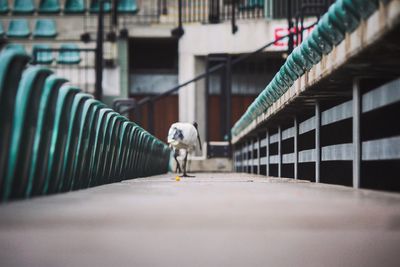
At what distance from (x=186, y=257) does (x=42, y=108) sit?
5.18ft

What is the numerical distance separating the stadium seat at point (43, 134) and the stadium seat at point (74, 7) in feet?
55.5

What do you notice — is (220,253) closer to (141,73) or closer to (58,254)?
(58,254)

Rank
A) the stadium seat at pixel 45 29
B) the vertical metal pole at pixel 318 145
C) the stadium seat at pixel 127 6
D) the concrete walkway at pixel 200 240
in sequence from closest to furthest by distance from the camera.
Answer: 1. the concrete walkway at pixel 200 240
2. the vertical metal pole at pixel 318 145
3. the stadium seat at pixel 45 29
4. the stadium seat at pixel 127 6

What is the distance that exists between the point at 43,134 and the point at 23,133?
1.01ft

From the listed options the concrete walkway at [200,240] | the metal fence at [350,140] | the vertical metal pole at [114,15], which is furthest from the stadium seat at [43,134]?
the vertical metal pole at [114,15]

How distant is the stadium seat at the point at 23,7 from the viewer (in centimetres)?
1933

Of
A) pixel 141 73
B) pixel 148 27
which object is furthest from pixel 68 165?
pixel 141 73

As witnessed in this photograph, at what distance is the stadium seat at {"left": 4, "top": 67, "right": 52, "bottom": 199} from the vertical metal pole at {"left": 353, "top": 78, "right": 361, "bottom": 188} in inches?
72.8

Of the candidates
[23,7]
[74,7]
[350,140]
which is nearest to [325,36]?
[350,140]

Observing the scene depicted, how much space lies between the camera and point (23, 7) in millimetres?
19406

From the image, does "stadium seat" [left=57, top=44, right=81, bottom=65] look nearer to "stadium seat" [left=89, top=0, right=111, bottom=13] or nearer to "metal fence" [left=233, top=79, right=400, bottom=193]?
"stadium seat" [left=89, top=0, right=111, bottom=13]

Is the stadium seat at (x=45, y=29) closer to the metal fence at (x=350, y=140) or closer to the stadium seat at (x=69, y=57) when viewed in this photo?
the stadium seat at (x=69, y=57)

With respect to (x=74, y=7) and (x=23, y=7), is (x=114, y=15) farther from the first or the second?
(x=23, y=7)

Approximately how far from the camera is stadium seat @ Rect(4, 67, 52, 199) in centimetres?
236
